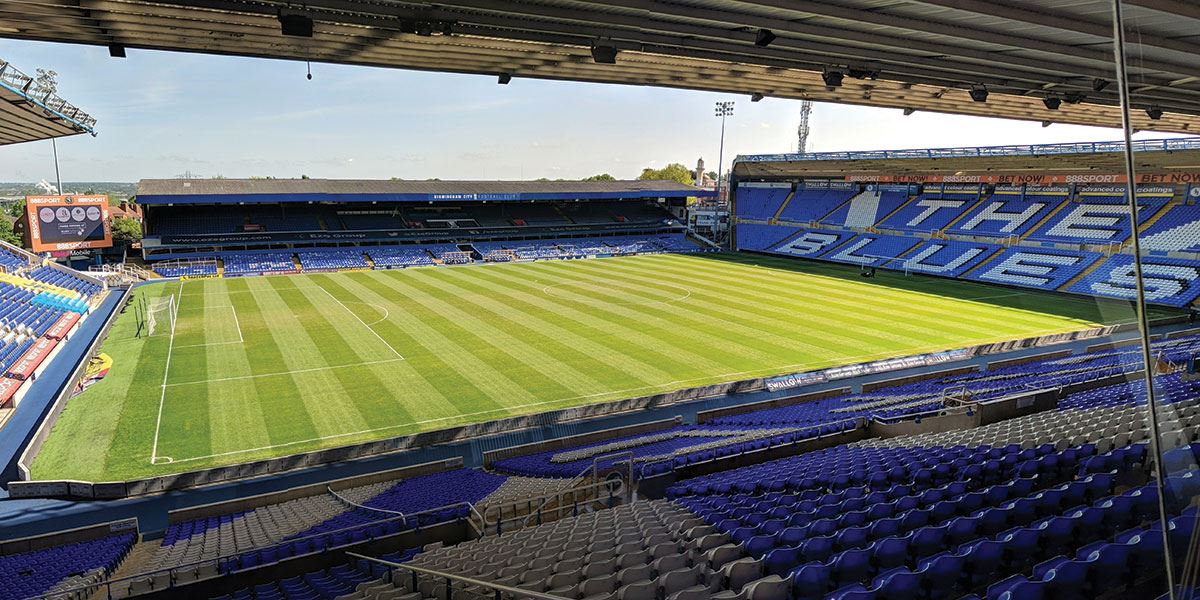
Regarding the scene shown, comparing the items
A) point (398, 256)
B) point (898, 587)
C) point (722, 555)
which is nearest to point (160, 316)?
point (398, 256)

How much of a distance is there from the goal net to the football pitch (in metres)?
0.25

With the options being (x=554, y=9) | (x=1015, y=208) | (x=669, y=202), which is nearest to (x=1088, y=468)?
(x=554, y=9)

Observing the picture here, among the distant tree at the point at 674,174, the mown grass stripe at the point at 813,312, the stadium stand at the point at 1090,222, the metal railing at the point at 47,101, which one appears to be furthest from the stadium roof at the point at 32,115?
the distant tree at the point at 674,174

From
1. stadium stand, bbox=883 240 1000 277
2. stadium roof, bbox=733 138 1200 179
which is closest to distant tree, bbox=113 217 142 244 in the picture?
stadium roof, bbox=733 138 1200 179

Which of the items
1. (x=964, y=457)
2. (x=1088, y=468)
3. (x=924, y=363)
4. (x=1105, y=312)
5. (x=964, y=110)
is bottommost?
(x=924, y=363)

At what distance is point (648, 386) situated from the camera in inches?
828

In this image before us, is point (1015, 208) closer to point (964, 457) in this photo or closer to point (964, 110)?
point (964, 110)

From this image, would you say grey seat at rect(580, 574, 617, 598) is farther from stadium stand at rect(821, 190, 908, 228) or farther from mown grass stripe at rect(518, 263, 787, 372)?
stadium stand at rect(821, 190, 908, 228)

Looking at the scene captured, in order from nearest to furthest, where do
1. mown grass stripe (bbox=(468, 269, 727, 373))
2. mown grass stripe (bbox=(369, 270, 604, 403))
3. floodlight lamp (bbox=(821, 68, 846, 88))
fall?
floodlight lamp (bbox=(821, 68, 846, 88)) → mown grass stripe (bbox=(369, 270, 604, 403)) → mown grass stripe (bbox=(468, 269, 727, 373))

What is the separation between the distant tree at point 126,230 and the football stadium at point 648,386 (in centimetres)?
618

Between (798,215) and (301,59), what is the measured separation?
57.1 m

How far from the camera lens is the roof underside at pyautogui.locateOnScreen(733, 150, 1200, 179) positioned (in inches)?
1271

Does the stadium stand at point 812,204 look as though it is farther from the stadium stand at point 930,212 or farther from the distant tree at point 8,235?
the distant tree at point 8,235

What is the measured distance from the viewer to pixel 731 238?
65188 millimetres
